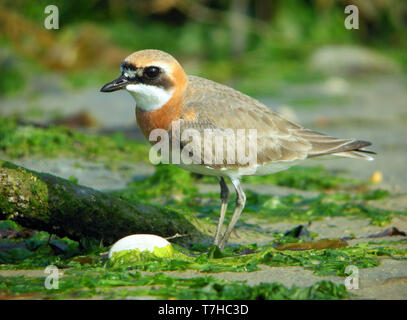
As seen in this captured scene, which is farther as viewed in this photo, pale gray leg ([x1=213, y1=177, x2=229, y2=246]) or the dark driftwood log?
pale gray leg ([x1=213, y1=177, x2=229, y2=246])

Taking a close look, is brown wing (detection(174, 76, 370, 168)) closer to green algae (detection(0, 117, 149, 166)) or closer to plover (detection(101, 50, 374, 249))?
plover (detection(101, 50, 374, 249))

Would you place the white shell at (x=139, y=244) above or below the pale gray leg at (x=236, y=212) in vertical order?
below

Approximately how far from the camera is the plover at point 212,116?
229 inches

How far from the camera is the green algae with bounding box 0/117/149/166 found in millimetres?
8359

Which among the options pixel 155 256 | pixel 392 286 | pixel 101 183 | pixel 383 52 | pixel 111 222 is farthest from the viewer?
pixel 383 52

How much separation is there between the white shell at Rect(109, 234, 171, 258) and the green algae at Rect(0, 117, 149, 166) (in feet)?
11.0

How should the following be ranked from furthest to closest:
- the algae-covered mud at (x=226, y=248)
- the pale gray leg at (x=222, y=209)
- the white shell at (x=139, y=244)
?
the pale gray leg at (x=222, y=209) → the white shell at (x=139, y=244) → the algae-covered mud at (x=226, y=248)

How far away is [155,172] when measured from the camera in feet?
26.2

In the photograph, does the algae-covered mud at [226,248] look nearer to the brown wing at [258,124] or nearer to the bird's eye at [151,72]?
the brown wing at [258,124]

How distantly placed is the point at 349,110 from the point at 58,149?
660 centimetres

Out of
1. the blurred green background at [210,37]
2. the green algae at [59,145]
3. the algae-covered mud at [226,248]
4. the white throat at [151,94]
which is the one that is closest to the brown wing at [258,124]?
the white throat at [151,94]

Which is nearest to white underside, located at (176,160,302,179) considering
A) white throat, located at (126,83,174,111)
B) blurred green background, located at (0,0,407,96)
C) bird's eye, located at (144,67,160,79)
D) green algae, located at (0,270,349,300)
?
white throat, located at (126,83,174,111)
